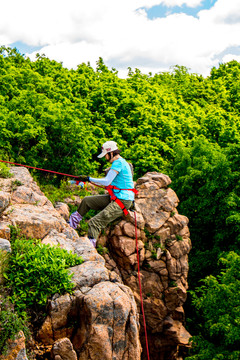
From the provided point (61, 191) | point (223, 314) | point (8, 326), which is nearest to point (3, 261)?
point (8, 326)

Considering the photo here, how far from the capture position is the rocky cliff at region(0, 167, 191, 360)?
17.2 feet

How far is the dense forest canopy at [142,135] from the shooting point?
1260 cm

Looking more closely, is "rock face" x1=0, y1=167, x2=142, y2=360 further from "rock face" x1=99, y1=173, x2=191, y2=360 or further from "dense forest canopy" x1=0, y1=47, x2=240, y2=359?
"dense forest canopy" x1=0, y1=47, x2=240, y2=359

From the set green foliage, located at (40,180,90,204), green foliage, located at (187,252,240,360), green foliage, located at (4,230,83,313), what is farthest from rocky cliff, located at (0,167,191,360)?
green foliage, located at (40,180,90,204)

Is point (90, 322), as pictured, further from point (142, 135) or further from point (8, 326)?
point (142, 135)

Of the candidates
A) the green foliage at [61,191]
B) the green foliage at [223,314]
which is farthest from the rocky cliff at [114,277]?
the green foliage at [61,191]

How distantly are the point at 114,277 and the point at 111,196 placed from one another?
313 centimetres

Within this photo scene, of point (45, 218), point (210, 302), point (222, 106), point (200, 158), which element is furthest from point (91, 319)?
point (222, 106)

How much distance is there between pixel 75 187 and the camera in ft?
40.9

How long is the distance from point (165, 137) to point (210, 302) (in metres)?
12.0

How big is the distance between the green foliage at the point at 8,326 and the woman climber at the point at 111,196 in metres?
3.85

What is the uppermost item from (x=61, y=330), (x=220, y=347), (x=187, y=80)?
(x=187, y=80)

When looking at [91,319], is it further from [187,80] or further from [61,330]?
[187,80]

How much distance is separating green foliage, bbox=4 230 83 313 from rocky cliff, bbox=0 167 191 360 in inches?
Result: 6.4
